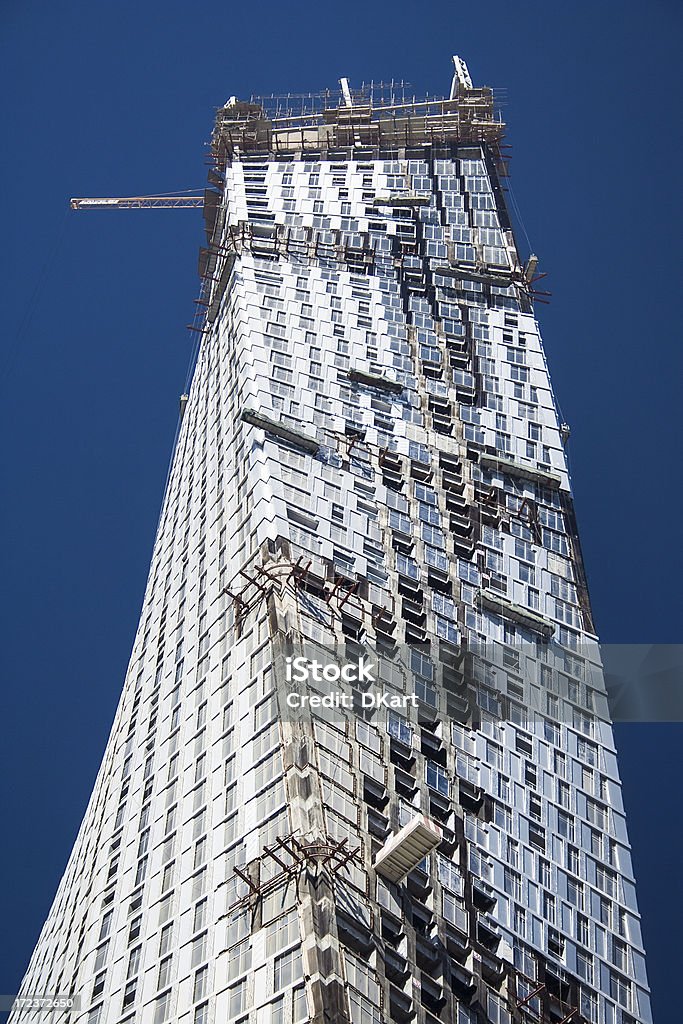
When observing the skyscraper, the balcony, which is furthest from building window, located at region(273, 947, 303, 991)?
the balcony

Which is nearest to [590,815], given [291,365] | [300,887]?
[300,887]

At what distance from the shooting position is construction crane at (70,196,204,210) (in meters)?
144

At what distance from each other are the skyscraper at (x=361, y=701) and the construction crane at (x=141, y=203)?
49.4 m

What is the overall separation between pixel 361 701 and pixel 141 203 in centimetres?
10193

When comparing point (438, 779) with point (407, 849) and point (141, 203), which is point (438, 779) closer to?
point (407, 849)

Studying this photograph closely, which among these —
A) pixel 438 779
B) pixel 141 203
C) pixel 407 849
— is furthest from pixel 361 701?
pixel 141 203

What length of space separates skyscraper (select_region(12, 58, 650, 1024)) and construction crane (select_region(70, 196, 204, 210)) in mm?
49351

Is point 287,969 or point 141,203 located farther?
point 141,203

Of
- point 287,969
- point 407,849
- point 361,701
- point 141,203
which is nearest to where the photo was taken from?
point 287,969

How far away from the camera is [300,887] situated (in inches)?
1842

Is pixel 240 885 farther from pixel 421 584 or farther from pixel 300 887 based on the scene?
pixel 421 584

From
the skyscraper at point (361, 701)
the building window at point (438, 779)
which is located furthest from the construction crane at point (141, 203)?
the building window at point (438, 779)

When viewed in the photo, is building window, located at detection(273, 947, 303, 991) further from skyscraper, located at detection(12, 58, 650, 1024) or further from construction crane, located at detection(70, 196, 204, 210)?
construction crane, located at detection(70, 196, 204, 210)

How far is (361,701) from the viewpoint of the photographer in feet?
185
